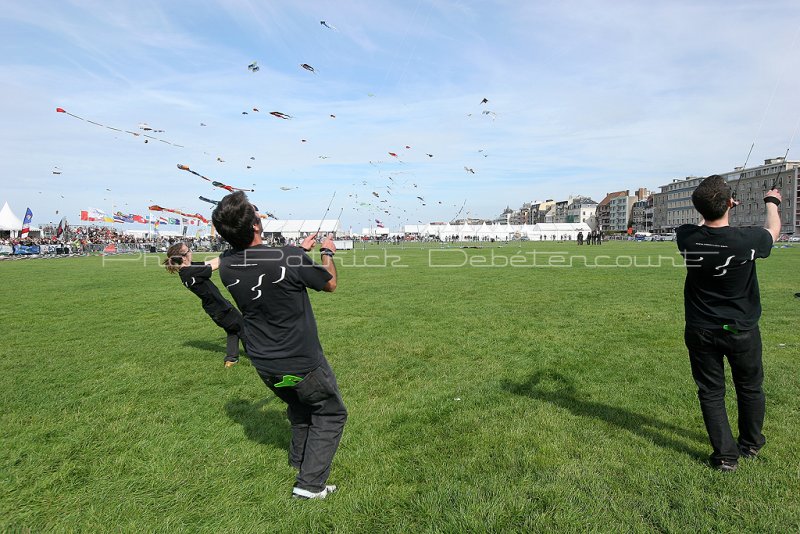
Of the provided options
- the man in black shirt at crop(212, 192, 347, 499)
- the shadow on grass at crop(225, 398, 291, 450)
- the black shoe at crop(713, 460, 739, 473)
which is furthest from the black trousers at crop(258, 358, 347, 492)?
the black shoe at crop(713, 460, 739, 473)

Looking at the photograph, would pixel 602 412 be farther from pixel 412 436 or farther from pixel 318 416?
pixel 318 416

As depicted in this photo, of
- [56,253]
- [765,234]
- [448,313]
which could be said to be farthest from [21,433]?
[56,253]

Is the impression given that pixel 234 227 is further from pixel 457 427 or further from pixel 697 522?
pixel 697 522

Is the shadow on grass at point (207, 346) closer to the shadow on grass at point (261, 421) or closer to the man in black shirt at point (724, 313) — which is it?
the shadow on grass at point (261, 421)

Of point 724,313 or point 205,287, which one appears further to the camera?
point 205,287

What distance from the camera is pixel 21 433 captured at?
467 cm

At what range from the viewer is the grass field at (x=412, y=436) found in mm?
3254

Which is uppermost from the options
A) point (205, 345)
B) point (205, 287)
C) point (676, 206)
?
point (676, 206)

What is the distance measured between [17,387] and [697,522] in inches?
305

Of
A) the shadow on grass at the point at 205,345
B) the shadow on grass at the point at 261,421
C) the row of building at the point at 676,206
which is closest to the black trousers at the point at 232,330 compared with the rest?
the shadow on grass at the point at 205,345

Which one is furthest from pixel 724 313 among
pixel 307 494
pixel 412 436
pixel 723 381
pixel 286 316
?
pixel 307 494

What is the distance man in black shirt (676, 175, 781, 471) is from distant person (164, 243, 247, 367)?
5625mm

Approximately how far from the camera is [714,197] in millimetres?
3664

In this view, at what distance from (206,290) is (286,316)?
172 inches
